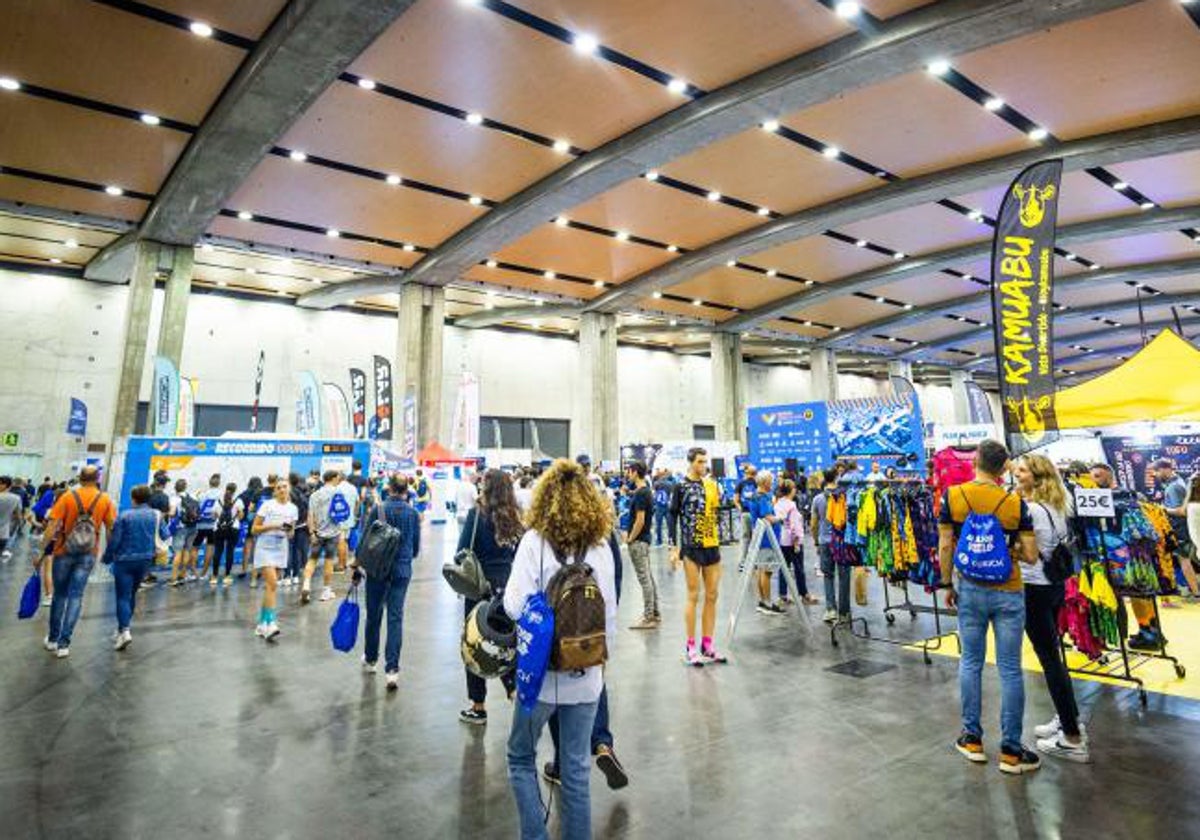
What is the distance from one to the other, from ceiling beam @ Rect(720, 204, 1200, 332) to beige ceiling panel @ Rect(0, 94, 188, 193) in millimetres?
19622

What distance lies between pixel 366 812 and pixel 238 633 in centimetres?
432

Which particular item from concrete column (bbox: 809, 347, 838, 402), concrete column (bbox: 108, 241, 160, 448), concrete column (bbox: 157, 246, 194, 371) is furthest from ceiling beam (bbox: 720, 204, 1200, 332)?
concrete column (bbox: 108, 241, 160, 448)

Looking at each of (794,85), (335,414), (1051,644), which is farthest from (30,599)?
(335,414)

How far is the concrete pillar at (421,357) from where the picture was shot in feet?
63.9

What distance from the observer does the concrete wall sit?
1973cm

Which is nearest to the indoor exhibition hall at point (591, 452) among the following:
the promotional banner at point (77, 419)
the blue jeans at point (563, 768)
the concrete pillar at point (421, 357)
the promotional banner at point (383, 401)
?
the blue jeans at point (563, 768)

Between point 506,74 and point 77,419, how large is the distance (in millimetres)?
19424

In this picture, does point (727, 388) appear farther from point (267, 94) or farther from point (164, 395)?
point (267, 94)

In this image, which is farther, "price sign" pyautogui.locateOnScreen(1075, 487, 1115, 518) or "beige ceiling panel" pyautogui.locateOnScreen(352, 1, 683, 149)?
"beige ceiling panel" pyautogui.locateOnScreen(352, 1, 683, 149)

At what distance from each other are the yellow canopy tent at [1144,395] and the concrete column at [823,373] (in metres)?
23.6

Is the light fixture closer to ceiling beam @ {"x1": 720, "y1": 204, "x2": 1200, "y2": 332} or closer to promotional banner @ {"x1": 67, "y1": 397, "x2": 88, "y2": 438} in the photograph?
ceiling beam @ {"x1": 720, "y1": 204, "x2": 1200, "y2": 332}

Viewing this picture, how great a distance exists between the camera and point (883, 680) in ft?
14.6

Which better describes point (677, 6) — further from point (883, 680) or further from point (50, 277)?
point (50, 277)

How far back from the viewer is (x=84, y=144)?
11.2 m
